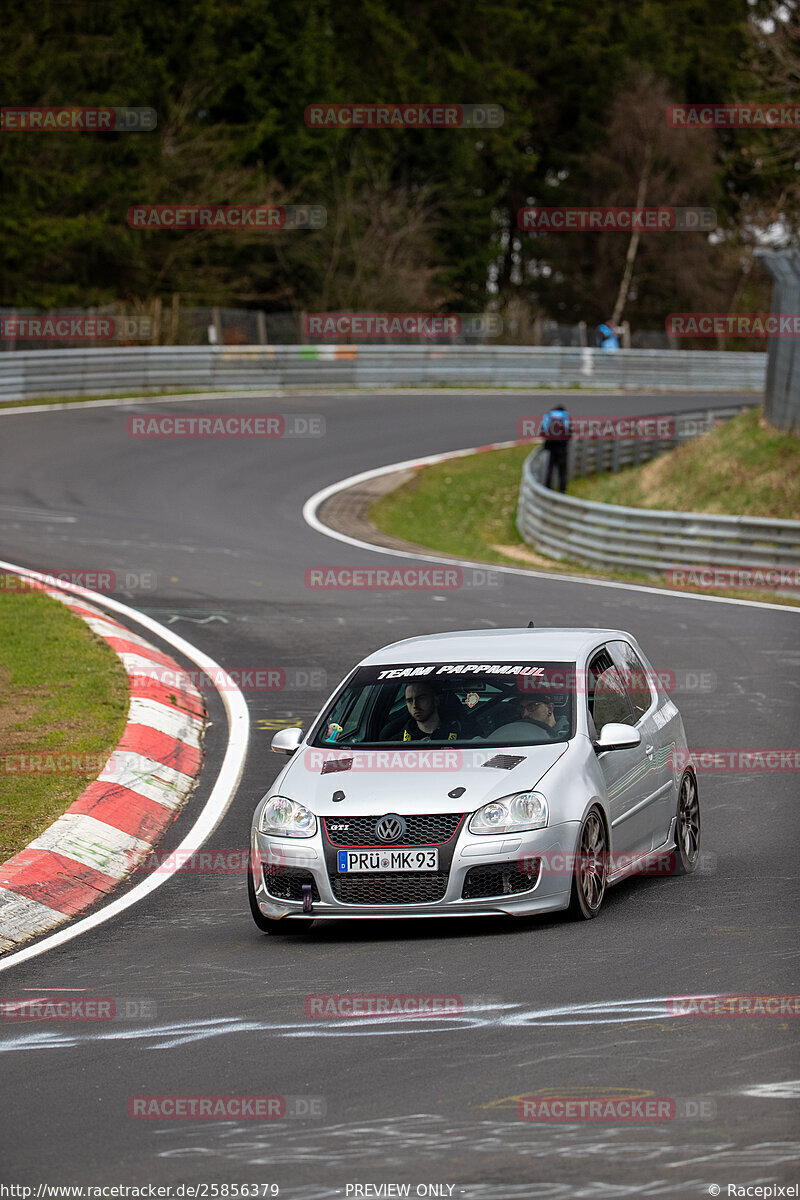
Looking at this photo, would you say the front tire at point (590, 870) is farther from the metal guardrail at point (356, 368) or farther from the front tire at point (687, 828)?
the metal guardrail at point (356, 368)

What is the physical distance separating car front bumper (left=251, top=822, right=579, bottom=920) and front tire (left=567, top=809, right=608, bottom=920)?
0.07m

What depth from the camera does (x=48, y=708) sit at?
12875 mm

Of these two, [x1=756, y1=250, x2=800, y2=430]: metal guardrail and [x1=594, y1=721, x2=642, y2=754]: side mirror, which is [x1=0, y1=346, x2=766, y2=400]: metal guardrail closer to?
[x1=756, y1=250, x2=800, y2=430]: metal guardrail

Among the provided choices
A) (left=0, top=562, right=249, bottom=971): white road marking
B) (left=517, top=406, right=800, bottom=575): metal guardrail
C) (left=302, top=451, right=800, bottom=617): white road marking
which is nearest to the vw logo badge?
(left=0, top=562, right=249, bottom=971): white road marking

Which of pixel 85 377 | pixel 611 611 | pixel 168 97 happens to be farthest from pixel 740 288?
pixel 611 611

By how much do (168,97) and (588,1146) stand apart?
54.5 metres

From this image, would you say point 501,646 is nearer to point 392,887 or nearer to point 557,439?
point 392,887

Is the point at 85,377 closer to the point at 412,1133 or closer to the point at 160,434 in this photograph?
the point at 160,434

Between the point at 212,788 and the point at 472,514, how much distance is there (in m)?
20.1

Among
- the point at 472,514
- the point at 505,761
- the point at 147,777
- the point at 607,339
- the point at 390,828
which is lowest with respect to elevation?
the point at 472,514

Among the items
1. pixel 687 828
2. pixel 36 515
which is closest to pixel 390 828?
pixel 687 828

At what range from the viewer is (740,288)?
78.6 m

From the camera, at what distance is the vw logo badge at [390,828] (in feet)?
26.0

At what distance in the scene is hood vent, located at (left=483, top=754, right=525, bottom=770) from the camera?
8227 mm
